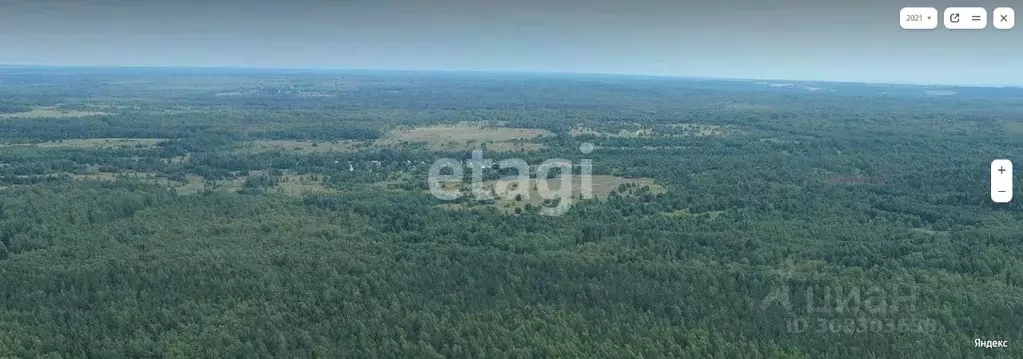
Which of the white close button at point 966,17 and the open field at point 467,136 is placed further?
the open field at point 467,136

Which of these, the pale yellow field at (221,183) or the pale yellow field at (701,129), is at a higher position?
the pale yellow field at (701,129)

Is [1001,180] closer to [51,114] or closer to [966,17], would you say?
[966,17]

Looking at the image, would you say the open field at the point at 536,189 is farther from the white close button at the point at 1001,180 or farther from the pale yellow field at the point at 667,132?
the white close button at the point at 1001,180

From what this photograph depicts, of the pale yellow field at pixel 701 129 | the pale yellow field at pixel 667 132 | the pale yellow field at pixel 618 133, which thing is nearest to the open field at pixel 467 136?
the pale yellow field at pixel 618 133

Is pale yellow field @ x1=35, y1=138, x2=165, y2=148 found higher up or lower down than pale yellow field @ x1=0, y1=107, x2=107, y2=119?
lower down

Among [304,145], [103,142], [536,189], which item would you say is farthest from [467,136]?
[536,189]

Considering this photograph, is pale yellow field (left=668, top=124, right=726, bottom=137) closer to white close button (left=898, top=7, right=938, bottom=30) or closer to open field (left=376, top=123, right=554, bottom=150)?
open field (left=376, top=123, right=554, bottom=150)

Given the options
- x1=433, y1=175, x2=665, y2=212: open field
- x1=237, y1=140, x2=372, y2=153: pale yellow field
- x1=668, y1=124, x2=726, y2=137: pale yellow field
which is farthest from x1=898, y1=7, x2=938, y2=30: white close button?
x1=668, y1=124, x2=726, y2=137: pale yellow field
